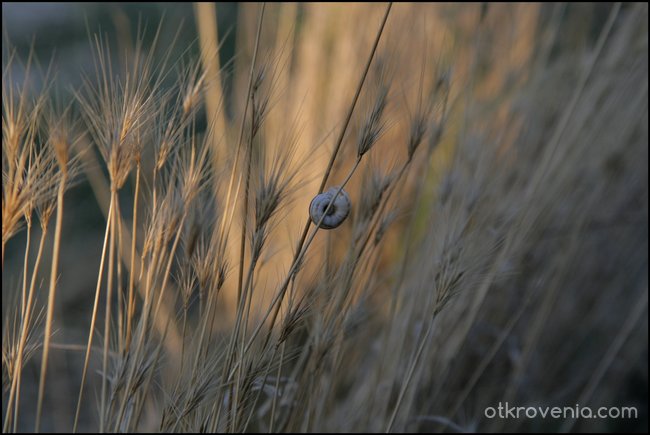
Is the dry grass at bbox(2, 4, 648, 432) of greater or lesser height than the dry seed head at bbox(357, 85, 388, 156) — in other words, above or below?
below

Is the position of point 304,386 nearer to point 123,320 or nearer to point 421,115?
point 123,320

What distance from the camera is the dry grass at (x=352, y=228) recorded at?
0.65 meters

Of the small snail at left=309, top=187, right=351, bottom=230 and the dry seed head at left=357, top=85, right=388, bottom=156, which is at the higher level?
the dry seed head at left=357, top=85, right=388, bottom=156

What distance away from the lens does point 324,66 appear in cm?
170

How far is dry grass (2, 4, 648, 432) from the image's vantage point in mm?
649

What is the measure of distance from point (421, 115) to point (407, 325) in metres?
0.37

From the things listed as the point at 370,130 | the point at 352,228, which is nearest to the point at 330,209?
the point at 370,130

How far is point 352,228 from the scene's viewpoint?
2.82 ft

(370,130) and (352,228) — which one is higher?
(370,130)

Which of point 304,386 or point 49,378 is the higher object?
Answer: point 304,386

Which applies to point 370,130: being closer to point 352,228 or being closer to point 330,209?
point 330,209

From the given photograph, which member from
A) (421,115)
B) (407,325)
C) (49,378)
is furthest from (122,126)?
(49,378)

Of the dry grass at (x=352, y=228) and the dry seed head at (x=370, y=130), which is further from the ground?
the dry seed head at (x=370, y=130)

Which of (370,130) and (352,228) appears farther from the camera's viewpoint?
(352,228)
